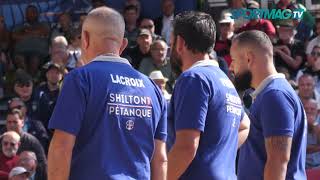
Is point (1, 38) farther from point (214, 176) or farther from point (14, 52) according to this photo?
point (214, 176)

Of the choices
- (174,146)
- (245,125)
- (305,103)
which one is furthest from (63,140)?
(305,103)

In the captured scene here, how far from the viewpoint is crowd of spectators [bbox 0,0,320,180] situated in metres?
10.3

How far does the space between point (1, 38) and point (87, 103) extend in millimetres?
10643

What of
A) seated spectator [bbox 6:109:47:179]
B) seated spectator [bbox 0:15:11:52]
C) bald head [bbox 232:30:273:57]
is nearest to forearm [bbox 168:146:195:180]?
bald head [bbox 232:30:273:57]

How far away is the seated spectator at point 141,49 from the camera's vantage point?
12.3 metres

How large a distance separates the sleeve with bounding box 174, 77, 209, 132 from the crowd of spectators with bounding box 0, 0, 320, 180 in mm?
5212

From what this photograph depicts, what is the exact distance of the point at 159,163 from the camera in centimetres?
447

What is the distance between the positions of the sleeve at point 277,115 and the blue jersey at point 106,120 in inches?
43.9

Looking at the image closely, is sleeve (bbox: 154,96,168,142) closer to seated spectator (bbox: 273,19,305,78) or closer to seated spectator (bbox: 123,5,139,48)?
seated spectator (bbox: 273,19,305,78)

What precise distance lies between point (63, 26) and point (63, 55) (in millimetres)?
1507

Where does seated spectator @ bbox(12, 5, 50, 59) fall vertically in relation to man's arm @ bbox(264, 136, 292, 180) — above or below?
below

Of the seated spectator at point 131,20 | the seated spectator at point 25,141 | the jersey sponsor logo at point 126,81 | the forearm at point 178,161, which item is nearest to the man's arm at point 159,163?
the forearm at point 178,161

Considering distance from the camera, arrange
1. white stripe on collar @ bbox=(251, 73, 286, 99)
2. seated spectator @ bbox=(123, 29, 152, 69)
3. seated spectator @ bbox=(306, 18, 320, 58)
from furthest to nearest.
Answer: seated spectator @ bbox=(123, 29, 152, 69), seated spectator @ bbox=(306, 18, 320, 58), white stripe on collar @ bbox=(251, 73, 286, 99)

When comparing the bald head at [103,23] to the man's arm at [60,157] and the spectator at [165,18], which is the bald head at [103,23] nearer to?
the man's arm at [60,157]
